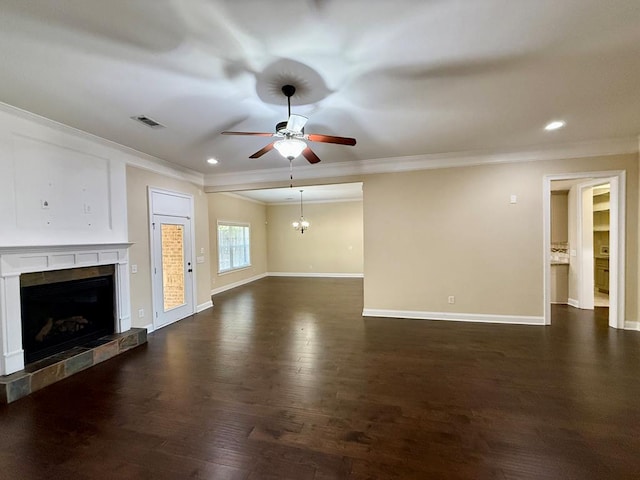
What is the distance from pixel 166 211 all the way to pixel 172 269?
106 centimetres

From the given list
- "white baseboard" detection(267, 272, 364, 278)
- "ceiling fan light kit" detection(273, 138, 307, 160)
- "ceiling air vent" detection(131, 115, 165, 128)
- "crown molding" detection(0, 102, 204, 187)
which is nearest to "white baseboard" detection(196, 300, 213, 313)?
"crown molding" detection(0, 102, 204, 187)

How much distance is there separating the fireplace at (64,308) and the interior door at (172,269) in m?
0.81

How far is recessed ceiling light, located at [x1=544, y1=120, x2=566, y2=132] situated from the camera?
3287 millimetres

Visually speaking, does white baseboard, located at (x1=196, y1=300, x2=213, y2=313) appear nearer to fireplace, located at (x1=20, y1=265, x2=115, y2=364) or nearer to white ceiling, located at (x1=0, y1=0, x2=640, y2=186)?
fireplace, located at (x1=20, y1=265, x2=115, y2=364)

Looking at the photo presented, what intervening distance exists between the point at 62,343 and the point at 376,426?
373 cm

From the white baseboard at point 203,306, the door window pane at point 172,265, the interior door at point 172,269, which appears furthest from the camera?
the white baseboard at point 203,306

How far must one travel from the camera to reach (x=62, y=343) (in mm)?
3389

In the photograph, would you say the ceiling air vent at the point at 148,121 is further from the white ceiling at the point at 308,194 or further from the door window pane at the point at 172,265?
the white ceiling at the point at 308,194

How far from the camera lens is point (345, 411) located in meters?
2.36

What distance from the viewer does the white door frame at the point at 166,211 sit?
181 inches

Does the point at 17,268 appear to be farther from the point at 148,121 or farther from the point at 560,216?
the point at 560,216

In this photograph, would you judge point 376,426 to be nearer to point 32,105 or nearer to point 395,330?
point 395,330

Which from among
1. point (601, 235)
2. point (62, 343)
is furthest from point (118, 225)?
point (601, 235)

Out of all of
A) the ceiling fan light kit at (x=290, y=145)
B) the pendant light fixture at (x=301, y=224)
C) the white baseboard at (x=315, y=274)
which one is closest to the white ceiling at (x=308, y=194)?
the pendant light fixture at (x=301, y=224)
